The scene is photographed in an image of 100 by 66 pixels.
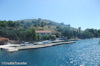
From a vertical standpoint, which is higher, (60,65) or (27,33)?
(27,33)

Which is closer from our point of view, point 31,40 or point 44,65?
point 44,65

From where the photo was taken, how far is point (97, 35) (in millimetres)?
155750

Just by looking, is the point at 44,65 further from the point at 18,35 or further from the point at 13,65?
the point at 18,35

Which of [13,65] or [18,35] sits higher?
[18,35]

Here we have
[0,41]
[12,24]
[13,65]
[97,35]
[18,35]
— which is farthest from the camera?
[97,35]

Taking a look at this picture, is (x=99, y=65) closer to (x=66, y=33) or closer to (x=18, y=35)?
(x=18, y=35)

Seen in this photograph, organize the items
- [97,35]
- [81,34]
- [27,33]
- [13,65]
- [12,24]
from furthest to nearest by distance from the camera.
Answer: [97,35] → [81,34] → [12,24] → [27,33] → [13,65]

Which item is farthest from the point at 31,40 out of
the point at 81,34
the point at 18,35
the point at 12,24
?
the point at 81,34

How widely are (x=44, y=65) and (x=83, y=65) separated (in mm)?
10134

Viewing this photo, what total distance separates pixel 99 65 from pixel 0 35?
223 feet

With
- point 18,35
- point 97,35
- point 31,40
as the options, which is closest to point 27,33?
point 31,40

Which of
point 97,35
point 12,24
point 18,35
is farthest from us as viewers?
point 97,35

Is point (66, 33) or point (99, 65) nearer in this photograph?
point (99, 65)

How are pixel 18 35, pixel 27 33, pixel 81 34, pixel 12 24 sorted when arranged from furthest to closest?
pixel 81 34, pixel 12 24, pixel 18 35, pixel 27 33
